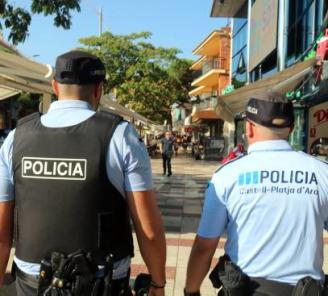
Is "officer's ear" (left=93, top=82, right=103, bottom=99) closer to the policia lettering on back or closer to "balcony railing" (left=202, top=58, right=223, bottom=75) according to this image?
the policia lettering on back

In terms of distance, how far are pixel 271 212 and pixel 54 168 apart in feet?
3.04

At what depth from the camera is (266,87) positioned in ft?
34.6

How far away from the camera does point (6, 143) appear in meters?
2.38

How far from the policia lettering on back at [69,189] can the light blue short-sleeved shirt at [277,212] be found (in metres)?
0.49

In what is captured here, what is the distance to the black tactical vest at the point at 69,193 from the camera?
7.18 ft

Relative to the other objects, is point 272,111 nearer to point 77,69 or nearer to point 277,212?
point 277,212

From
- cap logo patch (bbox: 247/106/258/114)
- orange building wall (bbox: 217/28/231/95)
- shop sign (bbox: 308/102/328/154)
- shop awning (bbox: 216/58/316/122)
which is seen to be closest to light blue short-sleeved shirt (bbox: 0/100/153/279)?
cap logo patch (bbox: 247/106/258/114)

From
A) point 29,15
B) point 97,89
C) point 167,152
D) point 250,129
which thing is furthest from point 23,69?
point 167,152

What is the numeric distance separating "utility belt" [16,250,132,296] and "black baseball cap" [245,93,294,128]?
2.94ft

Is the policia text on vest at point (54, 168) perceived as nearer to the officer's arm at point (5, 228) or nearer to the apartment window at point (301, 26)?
the officer's arm at point (5, 228)

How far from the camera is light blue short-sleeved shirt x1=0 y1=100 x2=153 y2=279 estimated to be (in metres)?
2.20

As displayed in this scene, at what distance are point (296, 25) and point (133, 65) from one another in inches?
701

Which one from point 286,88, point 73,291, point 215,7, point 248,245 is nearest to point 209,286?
point 248,245

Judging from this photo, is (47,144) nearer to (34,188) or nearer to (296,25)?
(34,188)
